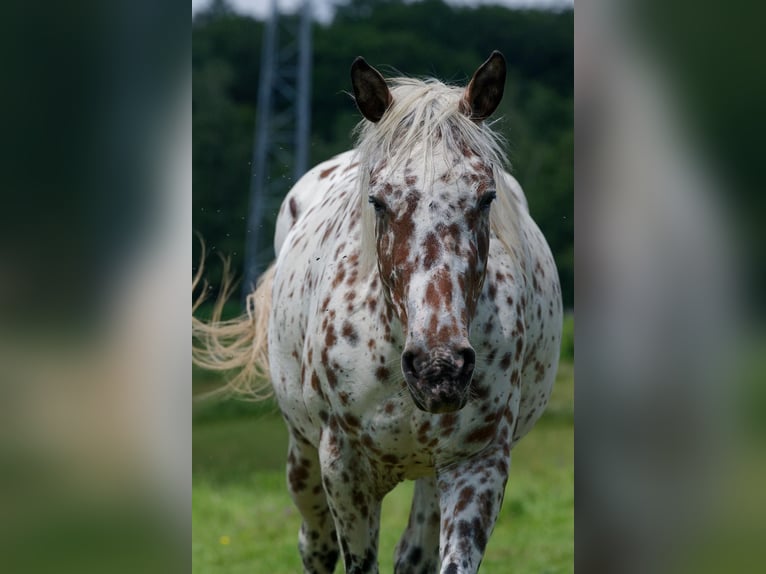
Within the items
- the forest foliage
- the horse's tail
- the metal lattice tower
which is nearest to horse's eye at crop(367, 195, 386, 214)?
the horse's tail

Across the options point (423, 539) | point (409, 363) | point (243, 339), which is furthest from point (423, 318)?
point (243, 339)

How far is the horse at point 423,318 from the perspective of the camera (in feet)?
8.12

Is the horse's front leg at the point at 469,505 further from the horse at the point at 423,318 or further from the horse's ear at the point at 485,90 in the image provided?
the horse's ear at the point at 485,90

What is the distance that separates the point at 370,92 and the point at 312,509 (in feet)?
6.43

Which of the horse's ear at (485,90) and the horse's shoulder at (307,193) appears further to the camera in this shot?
the horse's shoulder at (307,193)

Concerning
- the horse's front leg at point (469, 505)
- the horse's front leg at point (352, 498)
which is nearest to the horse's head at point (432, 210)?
the horse's front leg at point (469, 505)

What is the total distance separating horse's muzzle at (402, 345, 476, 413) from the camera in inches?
91.8

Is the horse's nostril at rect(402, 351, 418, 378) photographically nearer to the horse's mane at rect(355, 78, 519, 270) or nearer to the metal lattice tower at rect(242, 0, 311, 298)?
the horse's mane at rect(355, 78, 519, 270)

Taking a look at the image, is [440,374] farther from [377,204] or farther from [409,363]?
[377,204]

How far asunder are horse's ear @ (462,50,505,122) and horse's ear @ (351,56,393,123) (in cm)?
24

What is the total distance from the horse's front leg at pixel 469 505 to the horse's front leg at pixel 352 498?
365 millimetres
